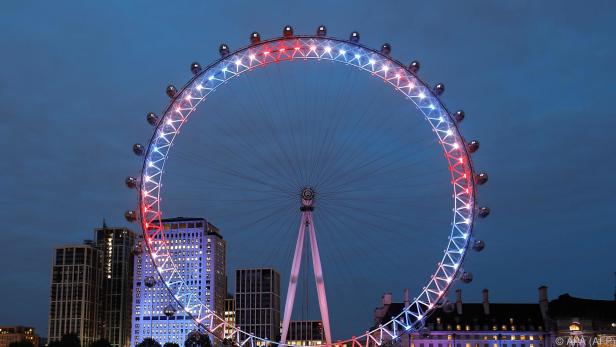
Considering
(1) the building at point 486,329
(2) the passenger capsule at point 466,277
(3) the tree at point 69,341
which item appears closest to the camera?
(2) the passenger capsule at point 466,277

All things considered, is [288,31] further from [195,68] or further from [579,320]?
[579,320]

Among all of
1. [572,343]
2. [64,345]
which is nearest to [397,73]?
[572,343]

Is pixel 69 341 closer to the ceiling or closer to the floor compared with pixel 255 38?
closer to the floor

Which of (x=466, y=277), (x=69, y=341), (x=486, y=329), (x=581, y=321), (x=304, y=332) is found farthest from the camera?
(x=304, y=332)

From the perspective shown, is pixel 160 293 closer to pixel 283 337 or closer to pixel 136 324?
pixel 136 324

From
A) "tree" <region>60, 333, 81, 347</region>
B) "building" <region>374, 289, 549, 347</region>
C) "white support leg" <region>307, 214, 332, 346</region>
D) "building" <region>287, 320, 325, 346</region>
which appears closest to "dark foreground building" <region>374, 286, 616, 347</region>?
"building" <region>374, 289, 549, 347</region>

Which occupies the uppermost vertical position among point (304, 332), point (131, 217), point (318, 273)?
point (131, 217)

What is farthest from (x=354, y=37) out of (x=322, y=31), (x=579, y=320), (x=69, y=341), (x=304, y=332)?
(x=304, y=332)

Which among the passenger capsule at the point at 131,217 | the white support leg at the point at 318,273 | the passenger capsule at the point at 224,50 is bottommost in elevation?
the white support leg at the point at 318,273

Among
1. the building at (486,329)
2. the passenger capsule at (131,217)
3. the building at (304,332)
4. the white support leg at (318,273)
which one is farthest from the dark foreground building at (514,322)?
the building at (304,332)

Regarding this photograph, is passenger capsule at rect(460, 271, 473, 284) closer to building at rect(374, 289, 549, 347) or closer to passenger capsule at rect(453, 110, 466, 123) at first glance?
passenger capsule at rect(453, 110, 466, 123)

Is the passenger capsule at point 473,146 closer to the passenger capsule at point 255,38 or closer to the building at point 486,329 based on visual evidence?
the passenger capsule at point 255,38

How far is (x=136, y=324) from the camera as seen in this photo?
198 meters

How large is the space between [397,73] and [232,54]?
445 inches
